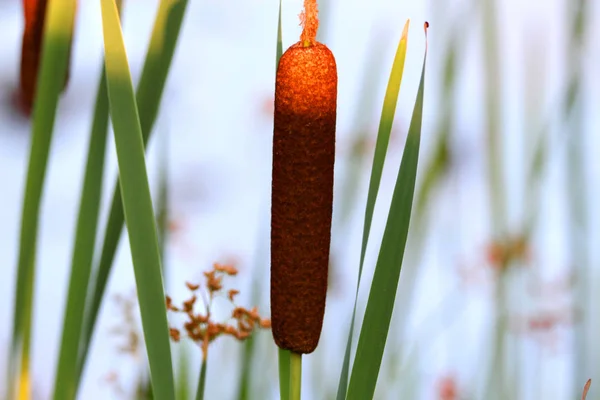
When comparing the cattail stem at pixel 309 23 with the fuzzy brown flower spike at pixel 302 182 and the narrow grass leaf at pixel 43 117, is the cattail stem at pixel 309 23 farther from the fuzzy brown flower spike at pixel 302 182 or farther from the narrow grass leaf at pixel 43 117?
the narrow grass leaf at pixel 43 117

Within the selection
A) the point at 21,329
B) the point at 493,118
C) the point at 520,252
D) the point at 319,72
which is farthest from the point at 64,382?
the point at 520,252

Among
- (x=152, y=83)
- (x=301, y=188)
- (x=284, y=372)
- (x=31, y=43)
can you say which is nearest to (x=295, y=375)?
(x=284, y=372)

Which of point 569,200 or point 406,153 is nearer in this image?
point 406,153

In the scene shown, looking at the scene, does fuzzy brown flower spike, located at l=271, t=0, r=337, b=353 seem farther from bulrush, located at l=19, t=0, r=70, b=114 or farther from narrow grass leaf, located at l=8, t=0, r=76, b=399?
bulrush, located at l=19, t=0, r=70, b=114

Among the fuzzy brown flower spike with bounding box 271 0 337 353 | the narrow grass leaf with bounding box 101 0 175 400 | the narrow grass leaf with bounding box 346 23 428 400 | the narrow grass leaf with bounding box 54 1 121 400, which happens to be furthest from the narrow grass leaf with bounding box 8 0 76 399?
the narrow grass leaf with bounding box 346 23 428 400

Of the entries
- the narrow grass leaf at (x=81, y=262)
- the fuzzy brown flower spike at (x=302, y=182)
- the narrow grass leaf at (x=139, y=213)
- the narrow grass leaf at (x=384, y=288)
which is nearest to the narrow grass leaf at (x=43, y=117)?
the narrow grass leaf at (x=81, y=262)

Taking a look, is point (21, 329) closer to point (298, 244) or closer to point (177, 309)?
point (177, 309)

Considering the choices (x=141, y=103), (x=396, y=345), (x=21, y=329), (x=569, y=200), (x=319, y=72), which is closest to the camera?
(x=319, y=72)
